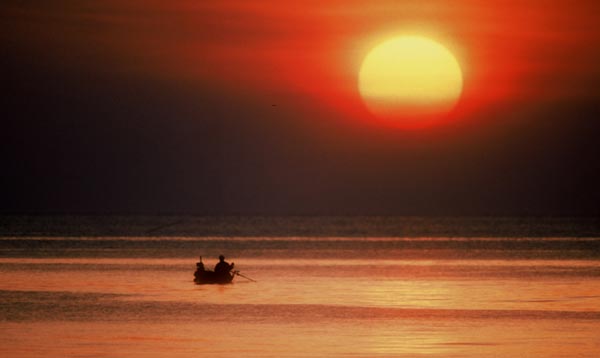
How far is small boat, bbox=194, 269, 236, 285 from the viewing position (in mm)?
37625

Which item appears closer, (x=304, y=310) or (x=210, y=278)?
(x=304, y=310)

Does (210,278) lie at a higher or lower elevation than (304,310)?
higher

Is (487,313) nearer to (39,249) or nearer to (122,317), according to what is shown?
(122,317)

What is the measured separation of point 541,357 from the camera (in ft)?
67.8

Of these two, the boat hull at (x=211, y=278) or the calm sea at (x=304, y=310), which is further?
the boat hull at (x=211, y=278)

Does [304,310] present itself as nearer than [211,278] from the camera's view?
Yes

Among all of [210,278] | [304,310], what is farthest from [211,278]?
[304,310]

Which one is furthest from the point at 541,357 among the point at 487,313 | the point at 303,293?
the point at 303,293

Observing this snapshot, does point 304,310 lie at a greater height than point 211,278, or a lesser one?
lesser

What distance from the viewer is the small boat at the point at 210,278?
37.6 m

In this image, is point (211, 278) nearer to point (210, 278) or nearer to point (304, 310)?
point (210, 278)

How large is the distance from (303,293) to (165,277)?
29.6 ft

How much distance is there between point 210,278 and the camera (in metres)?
37.7

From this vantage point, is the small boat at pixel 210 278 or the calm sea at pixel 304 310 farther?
the small boat at pixel 210 278
